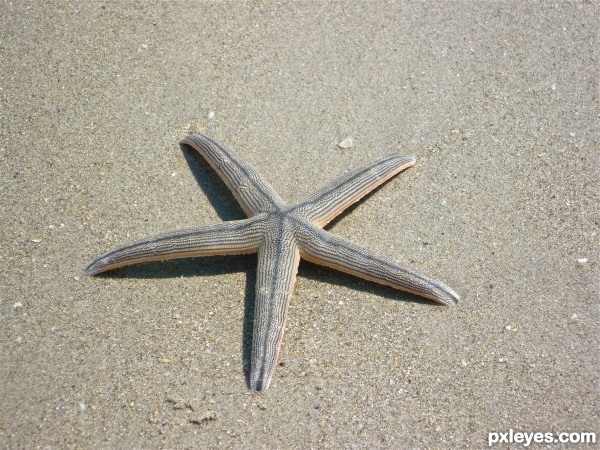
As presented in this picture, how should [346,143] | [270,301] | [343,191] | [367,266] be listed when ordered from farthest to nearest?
[346,143] < [343,191] < [367,266] < [270,301]

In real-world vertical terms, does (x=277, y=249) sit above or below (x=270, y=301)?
above

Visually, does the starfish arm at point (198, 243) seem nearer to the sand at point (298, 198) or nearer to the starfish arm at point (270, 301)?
the starfish arm at point (270, 301)

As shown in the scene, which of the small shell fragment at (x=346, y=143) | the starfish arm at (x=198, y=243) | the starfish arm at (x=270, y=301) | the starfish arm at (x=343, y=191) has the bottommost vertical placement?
the starfish arm at (x=270, y=301)

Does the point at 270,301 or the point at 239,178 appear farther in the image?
the point at 239,178

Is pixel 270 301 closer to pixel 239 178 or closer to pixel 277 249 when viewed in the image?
pixel 277 249

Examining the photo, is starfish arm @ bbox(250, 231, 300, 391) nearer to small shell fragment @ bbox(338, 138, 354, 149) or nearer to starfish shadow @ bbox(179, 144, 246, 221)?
starfish shadow @ bbox(179, 144, 246, 221)

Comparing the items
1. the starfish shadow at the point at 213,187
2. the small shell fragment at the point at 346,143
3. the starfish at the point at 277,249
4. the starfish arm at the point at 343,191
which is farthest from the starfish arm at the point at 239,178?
the small shell fragment at the point at 346,143

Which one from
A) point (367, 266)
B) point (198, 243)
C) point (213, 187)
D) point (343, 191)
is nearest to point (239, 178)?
point (213, 187)
